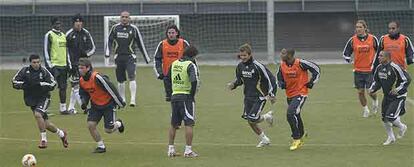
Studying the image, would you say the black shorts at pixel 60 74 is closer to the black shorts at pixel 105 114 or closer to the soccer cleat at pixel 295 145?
the black shorts at pixel 105 114

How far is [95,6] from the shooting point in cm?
4031

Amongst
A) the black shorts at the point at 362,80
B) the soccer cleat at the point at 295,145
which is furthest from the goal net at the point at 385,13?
the soccer cleat at the point at 295,145

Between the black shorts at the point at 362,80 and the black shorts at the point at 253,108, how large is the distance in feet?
15.2

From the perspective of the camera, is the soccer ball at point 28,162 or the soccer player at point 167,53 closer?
the soccer ball at point 28,162

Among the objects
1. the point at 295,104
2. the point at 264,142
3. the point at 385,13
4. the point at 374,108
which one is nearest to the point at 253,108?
the point at 264,142

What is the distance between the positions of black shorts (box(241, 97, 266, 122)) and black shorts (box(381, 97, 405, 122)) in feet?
6.94

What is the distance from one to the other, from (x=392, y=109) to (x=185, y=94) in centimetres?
362

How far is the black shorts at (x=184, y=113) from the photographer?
13.3 meters

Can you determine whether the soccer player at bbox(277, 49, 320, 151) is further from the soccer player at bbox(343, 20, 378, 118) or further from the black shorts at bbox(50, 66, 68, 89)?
the black shorts at bbox(50, 66, 68, 89)

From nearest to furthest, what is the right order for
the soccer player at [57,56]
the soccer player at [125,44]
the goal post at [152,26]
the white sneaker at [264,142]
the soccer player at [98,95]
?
the soccer player at [98,95] → the white sneaker at [264,142] → the soccer player at [57,56] → the soccer player at [125,44] → the goal post at [152,26]

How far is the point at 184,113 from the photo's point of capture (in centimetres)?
1337

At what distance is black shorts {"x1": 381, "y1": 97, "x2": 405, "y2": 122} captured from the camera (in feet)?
47.0

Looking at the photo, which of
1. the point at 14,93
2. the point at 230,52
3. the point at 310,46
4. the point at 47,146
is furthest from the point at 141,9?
the point at 47,146

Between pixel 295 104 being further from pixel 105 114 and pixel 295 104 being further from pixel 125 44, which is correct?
pixel 125 44
